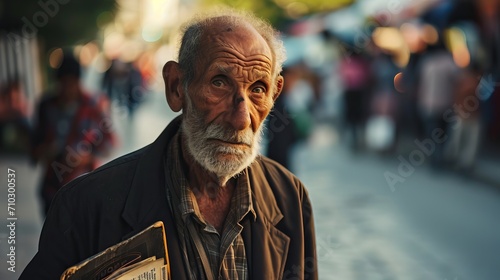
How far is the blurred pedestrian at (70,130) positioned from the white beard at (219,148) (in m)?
3.07

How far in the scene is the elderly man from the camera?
2064mm

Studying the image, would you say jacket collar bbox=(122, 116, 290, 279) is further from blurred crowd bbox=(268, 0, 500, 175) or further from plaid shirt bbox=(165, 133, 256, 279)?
blurred crowd bbox=(268, 0, 500, 175)

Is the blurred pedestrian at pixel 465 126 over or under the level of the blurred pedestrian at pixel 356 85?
under

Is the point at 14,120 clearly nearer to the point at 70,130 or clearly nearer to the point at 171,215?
the point at 70,130

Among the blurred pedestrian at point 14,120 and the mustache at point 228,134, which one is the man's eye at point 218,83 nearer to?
the mustache at point 228,134

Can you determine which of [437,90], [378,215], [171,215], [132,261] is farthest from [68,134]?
[437,90]

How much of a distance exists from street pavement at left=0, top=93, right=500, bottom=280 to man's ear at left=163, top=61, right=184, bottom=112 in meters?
2.54

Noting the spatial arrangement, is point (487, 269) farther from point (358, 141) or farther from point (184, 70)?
point (358, 141)

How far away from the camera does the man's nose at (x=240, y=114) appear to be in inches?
82.9

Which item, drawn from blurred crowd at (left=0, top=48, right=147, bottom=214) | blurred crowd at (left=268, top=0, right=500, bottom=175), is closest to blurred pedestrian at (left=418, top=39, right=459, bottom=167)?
blurred crowd at (left=268, top=0, right=500, bottom=175)

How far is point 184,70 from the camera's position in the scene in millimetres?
2236
